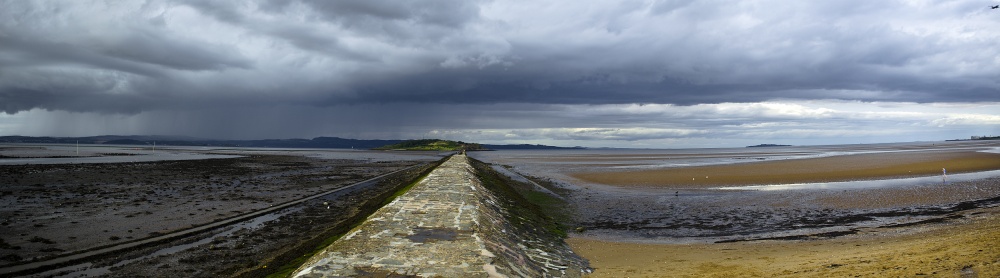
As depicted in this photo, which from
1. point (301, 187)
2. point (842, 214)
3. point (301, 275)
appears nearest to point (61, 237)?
point (301, 275)

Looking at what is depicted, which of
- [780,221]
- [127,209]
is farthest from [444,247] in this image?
[127,209]

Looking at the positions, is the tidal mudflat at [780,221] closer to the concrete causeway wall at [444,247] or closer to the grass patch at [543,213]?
the grass patch at [543,213]

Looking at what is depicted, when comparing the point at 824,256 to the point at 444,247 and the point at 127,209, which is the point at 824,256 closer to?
the point at 444,247

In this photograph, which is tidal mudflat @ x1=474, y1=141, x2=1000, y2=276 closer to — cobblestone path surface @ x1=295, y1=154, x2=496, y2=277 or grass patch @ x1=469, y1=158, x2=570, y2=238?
grass patch @ x1=469, y1=158, x2=570, y2=238

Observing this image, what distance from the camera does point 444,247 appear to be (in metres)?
8.83

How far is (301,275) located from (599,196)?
1942 cm

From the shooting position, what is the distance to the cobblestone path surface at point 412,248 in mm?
7359

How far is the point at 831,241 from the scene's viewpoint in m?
12.2

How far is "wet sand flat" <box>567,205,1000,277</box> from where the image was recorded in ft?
24.7

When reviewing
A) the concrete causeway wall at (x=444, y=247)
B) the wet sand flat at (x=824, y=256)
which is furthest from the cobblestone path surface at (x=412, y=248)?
the wet sand flat at (x=824, y=256)

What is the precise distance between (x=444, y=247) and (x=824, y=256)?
748cm

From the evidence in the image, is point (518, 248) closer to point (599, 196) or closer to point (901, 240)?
point (901, 240)

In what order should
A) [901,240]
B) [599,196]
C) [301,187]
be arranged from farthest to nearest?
[301,187] → [599,196] → [901,240]

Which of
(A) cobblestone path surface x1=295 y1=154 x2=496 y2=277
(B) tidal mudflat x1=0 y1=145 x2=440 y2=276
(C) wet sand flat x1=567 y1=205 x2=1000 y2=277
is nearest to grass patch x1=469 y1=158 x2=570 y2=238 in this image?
(C) wet sand flat x1=567 y1=205 x2=1000 y2=277
